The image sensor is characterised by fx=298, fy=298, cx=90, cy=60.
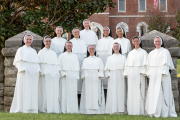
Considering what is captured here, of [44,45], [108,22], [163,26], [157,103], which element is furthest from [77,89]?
[108,22]

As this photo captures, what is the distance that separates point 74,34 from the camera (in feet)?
31.8

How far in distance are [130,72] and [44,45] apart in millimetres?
2689

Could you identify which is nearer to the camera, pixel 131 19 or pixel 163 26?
pixel 163 26

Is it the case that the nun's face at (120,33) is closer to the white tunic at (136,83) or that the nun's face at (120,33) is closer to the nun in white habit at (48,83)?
the white tunic at (136,83)

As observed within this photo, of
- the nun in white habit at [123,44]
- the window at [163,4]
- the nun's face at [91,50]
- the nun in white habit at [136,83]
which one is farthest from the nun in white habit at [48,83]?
the window at [163,4]

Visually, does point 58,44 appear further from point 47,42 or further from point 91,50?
point 91,50

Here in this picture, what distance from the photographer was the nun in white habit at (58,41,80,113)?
8797 mm

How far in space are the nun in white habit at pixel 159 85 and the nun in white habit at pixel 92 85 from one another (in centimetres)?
144

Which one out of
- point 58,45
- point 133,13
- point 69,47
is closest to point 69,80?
point 69,47

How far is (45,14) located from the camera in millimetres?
11133

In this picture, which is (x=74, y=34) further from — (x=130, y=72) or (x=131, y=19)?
(x=131, y=19)

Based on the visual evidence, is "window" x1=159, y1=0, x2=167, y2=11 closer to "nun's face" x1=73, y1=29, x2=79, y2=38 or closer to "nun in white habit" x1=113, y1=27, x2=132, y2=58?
"nun in white habit" x1=113, y1=27, x2=132, y2=58

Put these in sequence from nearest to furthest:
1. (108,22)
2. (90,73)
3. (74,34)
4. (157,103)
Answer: (157,103)
(90,73)
(74,34)
(108,22)

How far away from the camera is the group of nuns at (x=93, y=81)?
27.2ft
